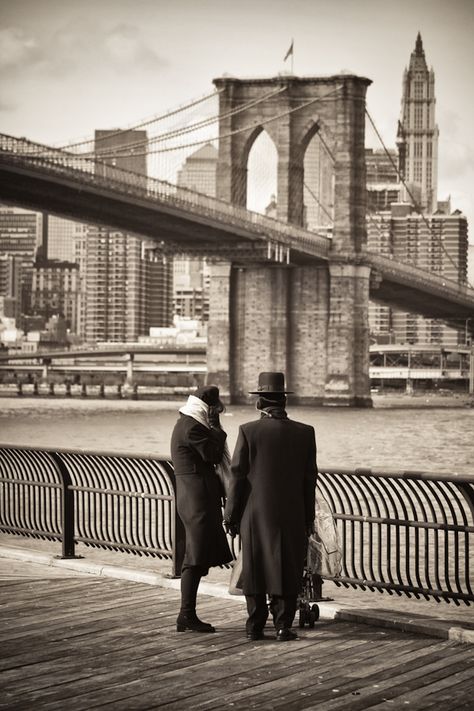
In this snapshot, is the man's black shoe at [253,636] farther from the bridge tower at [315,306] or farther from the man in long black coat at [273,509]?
the bridge tower at [315,306]

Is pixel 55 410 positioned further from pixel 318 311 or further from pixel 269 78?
pixel 269 78

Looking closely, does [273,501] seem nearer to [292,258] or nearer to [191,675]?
[191,675]

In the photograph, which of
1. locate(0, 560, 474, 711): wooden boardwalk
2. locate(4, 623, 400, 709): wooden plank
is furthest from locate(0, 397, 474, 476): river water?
locate(4, 623, 400, 709): wooden plank

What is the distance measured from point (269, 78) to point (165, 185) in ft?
84.5

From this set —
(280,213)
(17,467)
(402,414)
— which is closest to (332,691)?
(17,467)

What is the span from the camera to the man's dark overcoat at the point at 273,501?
24.4 feet

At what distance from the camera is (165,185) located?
6819 cm

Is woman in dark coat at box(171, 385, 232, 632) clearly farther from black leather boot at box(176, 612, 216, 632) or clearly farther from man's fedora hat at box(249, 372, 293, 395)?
man's fedora hat at box(249, 372, 293, 395)

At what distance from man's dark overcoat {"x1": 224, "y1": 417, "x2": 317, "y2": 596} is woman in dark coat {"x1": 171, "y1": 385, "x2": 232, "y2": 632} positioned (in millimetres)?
290

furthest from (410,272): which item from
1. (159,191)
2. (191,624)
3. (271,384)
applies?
(191,624)

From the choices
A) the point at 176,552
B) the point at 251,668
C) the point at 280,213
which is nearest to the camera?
the point at 251,668

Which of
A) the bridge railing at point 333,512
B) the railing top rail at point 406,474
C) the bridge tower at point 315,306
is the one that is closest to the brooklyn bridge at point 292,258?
the bridge tower at point 315,306

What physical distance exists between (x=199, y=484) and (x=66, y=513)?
3.44 m

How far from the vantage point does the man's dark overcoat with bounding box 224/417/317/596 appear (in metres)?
7.45
